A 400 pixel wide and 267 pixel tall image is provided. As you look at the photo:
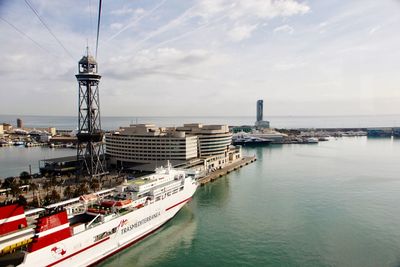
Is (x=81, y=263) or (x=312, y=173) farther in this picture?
(x=312, y=173)

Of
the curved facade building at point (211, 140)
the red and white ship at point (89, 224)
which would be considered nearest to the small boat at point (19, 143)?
the curved facade building at point (211, 140)

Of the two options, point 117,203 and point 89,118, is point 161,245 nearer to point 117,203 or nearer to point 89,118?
point 117,203

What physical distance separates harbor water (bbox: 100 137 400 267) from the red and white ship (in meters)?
1.24

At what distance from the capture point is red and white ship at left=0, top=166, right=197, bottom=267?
14086 millimetres

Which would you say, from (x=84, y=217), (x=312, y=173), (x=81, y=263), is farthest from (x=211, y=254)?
(x=312, y=173)

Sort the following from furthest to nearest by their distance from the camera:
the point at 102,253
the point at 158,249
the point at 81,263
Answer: the point at 158,249 < the point at 102,253 < the point at 81,263

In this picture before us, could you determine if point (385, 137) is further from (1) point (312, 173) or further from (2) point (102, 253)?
(2) point (102, 253)

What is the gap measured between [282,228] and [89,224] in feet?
44.7

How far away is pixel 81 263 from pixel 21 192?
1873cm

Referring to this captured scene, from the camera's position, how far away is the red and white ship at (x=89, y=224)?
46.2 ft

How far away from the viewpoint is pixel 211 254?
17484 mm

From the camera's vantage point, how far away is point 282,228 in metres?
20.8

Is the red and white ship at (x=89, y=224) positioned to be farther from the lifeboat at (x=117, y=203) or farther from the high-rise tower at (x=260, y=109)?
the high-rise tower at (x=260, y=109)

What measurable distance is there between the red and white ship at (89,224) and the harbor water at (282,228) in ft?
4.06
